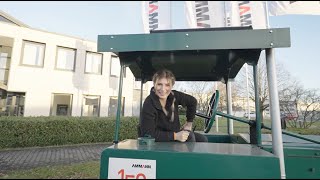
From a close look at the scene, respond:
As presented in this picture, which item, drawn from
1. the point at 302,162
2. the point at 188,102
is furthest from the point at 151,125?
the point at 302,162

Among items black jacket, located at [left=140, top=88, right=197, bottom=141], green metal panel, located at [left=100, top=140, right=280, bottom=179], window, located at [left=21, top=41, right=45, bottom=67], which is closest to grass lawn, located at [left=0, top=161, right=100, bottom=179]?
black jacket, located at [left=140, top=88, right=197, bottom=141]

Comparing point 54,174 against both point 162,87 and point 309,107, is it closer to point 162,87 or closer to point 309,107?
point 162,87

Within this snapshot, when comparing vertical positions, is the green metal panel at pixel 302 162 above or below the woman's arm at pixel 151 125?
below

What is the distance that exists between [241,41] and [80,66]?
19.3m

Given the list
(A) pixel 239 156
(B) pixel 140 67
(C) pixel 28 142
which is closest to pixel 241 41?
(A) pixel 239 156

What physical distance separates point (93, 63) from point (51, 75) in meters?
3.45

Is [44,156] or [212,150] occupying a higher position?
[212,150]

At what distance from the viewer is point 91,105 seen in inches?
833

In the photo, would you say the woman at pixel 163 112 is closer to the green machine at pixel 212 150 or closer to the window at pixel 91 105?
the green machine at pixel 212 150

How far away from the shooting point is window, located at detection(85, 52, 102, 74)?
20.9 m

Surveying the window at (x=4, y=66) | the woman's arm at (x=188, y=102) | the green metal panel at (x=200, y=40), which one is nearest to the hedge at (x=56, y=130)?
the woman's arm at (x=188, y=102)

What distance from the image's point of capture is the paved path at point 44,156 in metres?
7.91

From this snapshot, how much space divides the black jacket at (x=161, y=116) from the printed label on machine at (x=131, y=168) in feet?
1.84

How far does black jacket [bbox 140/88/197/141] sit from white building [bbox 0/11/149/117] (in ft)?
54.3
